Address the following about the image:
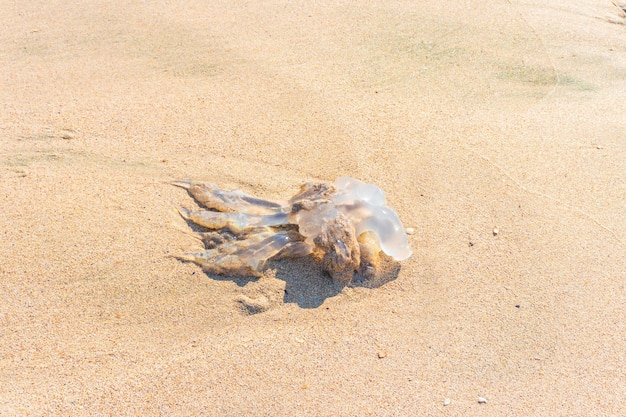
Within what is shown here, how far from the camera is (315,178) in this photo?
2.82 m

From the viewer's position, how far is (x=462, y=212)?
8.92ft

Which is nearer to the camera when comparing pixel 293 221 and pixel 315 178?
pixel 293 221

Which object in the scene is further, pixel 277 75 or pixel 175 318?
pixel 277 75

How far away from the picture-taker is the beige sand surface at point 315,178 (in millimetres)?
2025

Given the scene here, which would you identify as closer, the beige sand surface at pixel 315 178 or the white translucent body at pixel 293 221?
the beige sand surface at pixel 315 178

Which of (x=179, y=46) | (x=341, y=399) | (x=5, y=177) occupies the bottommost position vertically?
(x=341, y=399)

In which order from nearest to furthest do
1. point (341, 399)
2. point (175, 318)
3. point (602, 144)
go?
point (341, 399)
point (175, 318)
point (602, 144)

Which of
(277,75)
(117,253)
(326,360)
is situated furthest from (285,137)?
(326,360)

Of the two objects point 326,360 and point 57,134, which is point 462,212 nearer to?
point 326,360

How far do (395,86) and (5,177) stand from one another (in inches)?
87.4

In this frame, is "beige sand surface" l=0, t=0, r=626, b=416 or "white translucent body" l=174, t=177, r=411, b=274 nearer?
"beige sand surface" l=0, t=0, r=626, b=416

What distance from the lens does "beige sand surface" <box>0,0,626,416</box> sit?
79.7 inches

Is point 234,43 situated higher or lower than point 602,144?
higher

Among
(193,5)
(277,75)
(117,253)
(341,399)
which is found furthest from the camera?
(193,5)
